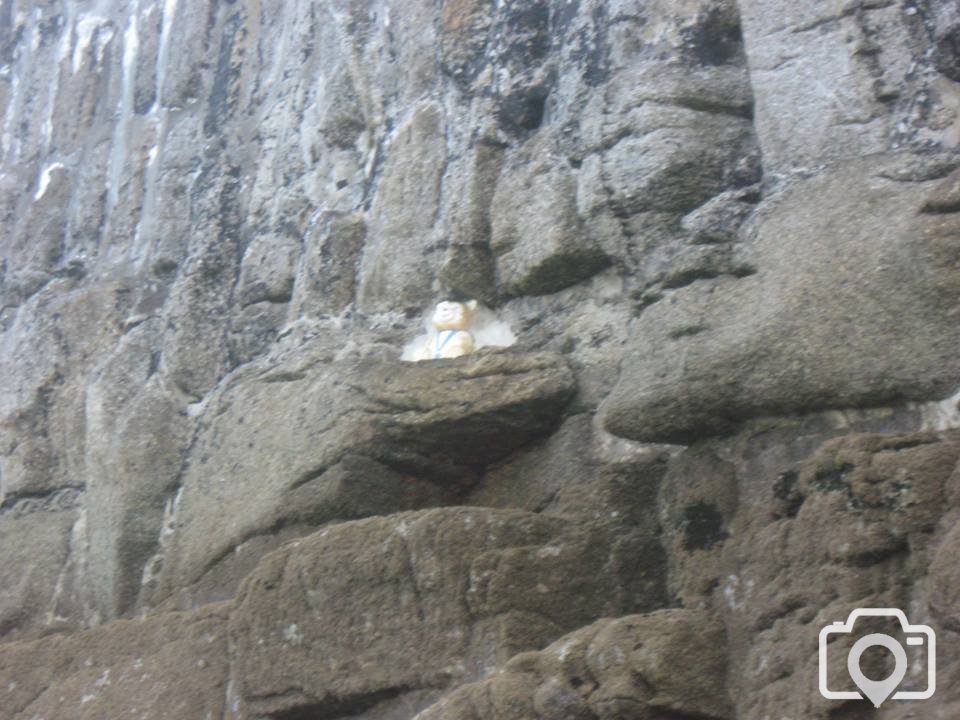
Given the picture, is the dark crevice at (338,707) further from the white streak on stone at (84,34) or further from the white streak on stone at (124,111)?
the white streak on stone at (84,34)

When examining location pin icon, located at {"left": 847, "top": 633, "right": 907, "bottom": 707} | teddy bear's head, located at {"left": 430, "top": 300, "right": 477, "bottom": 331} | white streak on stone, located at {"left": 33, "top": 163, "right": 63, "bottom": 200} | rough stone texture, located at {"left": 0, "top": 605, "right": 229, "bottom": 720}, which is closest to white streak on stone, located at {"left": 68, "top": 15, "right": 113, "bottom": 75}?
white streak on stone, located at {"left": 33, "top": 163, "right": 63, "bottom": 200}

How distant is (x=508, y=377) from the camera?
6.02 metres

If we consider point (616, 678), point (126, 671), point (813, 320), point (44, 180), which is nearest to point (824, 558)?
point (616, 678)

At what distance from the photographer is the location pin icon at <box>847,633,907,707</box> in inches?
155

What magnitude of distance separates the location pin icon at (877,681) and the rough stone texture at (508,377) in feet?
0.17

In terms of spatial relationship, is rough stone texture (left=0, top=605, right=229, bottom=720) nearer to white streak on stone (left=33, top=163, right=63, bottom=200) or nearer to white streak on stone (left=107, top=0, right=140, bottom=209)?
white streak on stone (left=107, top=0, right=140, bottom=209)

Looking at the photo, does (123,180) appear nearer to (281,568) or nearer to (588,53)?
(588,53)

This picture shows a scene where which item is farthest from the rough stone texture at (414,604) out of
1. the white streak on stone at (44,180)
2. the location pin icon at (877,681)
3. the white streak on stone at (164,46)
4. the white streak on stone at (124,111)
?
the white streak on stone at (44,180)

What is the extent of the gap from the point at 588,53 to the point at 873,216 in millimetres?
1797

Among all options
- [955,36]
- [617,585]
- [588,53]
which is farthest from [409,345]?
[955,36]

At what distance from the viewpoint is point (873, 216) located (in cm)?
525

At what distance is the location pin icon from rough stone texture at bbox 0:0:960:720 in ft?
0.17

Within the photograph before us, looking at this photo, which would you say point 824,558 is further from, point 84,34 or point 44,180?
point 84,34

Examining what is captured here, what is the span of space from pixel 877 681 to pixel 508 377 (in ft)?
7.65
